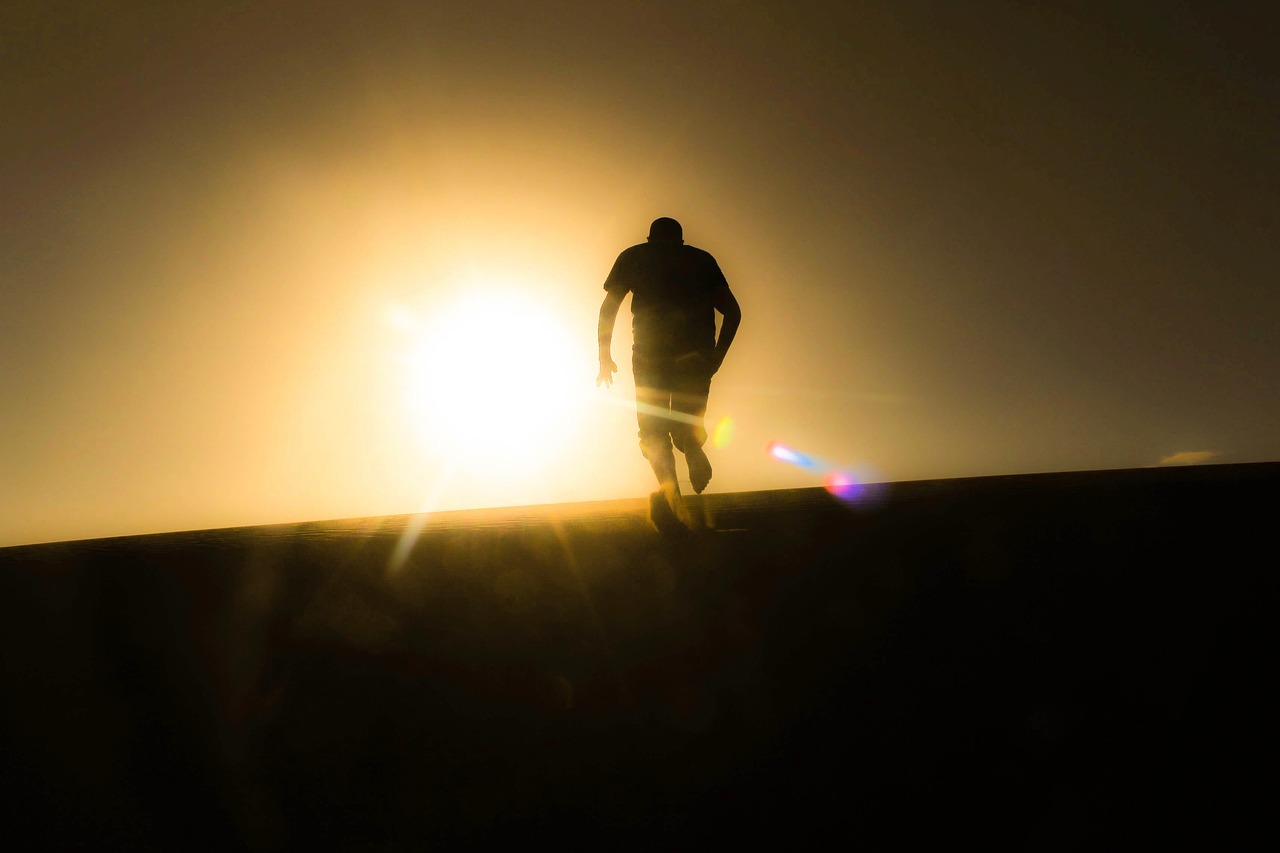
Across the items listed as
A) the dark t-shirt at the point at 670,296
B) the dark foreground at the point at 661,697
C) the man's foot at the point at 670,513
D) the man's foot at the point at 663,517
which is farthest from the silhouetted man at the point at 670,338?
the dark foreground at the point at 661,697

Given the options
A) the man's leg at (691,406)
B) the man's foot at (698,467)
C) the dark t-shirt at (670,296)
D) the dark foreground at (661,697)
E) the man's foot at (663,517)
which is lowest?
the dark foreground at (661,697)

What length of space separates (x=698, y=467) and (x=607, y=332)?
1355 mm

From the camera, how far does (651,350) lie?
468 centimetres

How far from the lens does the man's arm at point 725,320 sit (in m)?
4.89

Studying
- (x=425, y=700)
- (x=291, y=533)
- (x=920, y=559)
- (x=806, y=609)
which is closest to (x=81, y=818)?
(x=425, y=700)

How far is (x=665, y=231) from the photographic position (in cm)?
476

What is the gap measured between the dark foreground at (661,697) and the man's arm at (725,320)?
2392mm

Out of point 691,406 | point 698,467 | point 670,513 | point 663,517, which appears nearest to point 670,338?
point 691,406

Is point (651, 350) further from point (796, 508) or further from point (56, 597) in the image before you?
point (56, 597)

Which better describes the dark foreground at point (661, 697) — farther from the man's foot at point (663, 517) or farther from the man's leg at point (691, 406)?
the man's leg at point (691, 406)

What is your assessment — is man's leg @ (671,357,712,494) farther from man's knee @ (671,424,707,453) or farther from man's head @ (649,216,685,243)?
man's head @ (649,216,685,243)

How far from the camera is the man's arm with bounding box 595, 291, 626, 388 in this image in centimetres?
495

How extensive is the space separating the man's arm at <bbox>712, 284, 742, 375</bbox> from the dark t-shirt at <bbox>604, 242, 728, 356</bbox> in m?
0.11

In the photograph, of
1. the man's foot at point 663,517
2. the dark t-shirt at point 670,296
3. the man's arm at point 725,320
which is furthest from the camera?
the man's arm at point 725,320
